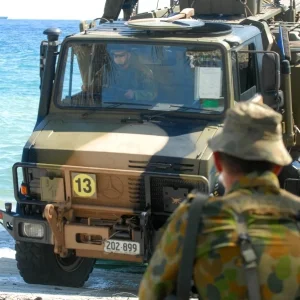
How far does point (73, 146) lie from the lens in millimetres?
5707

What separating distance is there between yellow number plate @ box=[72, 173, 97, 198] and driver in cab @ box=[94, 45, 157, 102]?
0.86 metres

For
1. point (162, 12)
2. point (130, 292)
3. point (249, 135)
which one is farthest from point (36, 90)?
point (249, 135)

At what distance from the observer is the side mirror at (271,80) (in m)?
5.95

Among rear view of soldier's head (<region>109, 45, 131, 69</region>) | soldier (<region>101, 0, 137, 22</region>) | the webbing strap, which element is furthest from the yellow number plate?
soldier (<region>101, 0, 137, 22</region>)

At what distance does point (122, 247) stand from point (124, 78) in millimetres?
1401

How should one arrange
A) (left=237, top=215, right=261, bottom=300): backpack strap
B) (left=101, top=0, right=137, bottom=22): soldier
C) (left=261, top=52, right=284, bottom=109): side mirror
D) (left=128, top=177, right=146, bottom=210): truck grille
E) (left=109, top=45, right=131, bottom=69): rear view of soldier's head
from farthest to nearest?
(left=101, top=0, right=137, bottom=22): soldier → (left=109, top=45, right=131, bottom=69): rear view of soldier's head → (left=261, top=52, right=284, bottom=109): side mirror → (left=128, top=177, right=146, bottom=210): truck grille → (left=237, top=215, right=261, bottom=300): backpack strap

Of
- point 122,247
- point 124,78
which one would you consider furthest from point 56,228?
point 124,78

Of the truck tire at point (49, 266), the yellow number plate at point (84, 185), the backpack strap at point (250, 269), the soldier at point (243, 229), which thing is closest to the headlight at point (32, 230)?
the truck tire at point (49, 266)

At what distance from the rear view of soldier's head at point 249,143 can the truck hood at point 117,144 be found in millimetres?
2832

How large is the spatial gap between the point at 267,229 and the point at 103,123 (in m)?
3.75

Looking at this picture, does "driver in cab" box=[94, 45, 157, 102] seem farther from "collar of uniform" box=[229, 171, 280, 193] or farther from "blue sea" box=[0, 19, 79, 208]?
"blue sea" box=[0, 19, 79, 208]

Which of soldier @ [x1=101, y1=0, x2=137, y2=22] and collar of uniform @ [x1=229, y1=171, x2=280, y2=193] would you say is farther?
soldier @ [x1=101, y1=0, x2=137, y2=22]

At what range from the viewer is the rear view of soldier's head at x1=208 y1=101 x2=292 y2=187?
2512 mm

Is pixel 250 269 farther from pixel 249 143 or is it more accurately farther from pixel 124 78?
pixel 124 78
